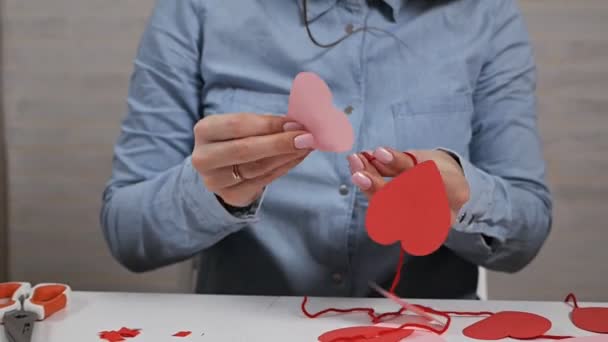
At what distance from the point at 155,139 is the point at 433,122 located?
0.34 metres

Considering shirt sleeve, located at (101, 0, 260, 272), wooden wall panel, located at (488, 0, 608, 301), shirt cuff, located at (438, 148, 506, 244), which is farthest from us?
wooden wall panel, located at (488, 0, 608, 301)

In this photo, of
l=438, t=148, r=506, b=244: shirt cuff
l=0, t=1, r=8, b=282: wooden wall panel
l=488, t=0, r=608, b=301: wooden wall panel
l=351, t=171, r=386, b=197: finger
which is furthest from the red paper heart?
l=0, t=1, r=8, b=282: wooden wall panel

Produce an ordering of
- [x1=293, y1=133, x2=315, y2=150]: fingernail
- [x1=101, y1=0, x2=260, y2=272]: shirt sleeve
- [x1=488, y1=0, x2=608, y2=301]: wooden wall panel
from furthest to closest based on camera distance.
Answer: [x1=488, y1=0, x2=608, y2=301]: wooden wall panel → [x1=101, y1=0, x2=260, y2=272]: shirt sleeve → [x1=293, y1=133, x2=315, y2=150]: fingernail

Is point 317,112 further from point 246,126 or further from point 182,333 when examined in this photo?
point 182,333

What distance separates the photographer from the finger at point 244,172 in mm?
705

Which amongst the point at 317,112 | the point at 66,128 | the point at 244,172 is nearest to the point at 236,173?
the point at 244,172

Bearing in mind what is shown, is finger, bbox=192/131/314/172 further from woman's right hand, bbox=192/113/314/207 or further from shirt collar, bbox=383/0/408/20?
shirt collar, bbox=383/0/408/20

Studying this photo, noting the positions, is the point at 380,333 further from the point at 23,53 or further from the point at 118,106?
the point at 23,53

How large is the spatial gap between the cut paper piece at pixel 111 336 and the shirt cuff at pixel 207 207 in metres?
0.17

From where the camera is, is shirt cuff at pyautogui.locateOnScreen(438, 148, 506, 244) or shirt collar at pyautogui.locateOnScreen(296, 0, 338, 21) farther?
shirt collar at pyautogui.locateOnScreen(296, 0, 338, 21)

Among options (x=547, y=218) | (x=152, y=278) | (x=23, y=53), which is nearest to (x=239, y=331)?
(x=547, y=218)

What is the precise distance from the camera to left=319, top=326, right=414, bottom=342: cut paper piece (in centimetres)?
68

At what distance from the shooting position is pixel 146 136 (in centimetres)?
93

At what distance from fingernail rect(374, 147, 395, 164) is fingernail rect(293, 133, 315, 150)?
6 centimetres
